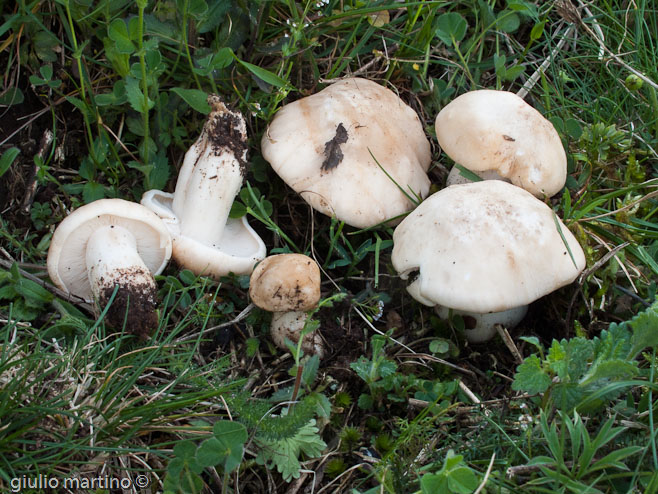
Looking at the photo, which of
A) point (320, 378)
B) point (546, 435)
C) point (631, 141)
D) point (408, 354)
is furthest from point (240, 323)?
point (631, 141)

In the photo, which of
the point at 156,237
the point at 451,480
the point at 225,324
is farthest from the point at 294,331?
the point at 451,480

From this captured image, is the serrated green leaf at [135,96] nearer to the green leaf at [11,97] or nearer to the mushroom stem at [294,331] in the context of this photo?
the green leaf at [11,97]

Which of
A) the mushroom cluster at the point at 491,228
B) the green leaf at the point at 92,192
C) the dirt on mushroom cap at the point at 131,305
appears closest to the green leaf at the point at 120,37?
the green leaf at the point at 92,192

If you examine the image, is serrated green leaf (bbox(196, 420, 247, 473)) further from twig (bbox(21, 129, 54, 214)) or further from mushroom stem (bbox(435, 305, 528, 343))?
twig (bbox(21, 129, 54, 214))

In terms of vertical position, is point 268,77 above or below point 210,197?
above

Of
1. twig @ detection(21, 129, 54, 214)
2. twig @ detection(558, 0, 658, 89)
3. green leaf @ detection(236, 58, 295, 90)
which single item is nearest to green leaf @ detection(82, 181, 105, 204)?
twig @ detection(21, 129, 54, 214)

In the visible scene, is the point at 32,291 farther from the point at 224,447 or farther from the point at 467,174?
the point at 467,174
